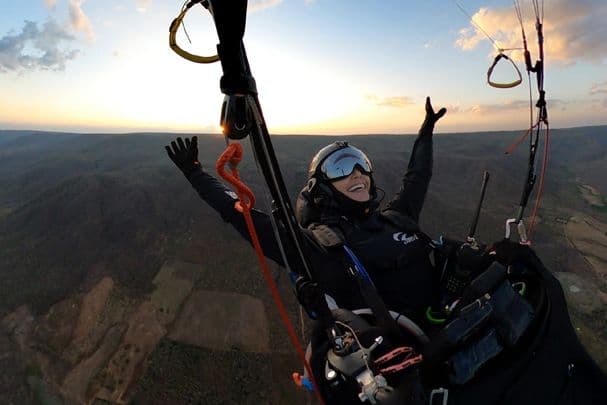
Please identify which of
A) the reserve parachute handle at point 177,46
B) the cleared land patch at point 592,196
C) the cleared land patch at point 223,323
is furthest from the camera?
the cleared land patch at point 592,196

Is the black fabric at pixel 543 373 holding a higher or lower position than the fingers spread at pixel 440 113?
lower

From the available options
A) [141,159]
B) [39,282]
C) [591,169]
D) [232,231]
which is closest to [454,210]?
[232,231]

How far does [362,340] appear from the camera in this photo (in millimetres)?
2639

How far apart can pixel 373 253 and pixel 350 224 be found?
0.59m

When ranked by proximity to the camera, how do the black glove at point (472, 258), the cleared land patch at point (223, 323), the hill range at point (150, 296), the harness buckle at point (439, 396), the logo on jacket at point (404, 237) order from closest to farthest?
the harness buckle at point (439, 396)
the black glove at point (472, 258)
the logo on jacket at point (404, 237)
the hill range at point (150, 296)
the cleared land patch at point (223, 323)

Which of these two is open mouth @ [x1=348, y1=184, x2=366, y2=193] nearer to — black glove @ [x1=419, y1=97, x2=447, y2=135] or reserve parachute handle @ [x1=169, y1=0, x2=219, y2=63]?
black glove @ [x1=419, y1=97, x2=447, y2=135]

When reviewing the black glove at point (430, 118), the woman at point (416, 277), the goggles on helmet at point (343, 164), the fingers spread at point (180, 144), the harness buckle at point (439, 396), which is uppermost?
the black glove at point (430, 118)

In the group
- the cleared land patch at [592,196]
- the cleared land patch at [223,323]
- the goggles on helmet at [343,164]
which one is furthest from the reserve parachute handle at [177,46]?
the cleared land patch at [592,196]

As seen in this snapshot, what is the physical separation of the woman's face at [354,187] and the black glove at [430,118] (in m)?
1.69

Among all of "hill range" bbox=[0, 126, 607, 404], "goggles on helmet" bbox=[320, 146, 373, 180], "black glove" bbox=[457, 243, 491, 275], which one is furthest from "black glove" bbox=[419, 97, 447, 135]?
"hill range" bbox=[0, 126, 607, 404]

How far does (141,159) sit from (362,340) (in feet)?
188

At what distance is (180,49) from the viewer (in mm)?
1782

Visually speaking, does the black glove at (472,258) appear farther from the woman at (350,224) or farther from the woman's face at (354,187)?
the woman's face at (354,187)

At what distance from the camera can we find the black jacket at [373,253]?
3740mm
